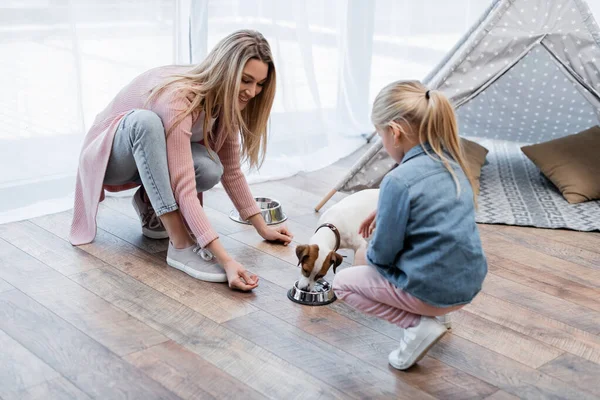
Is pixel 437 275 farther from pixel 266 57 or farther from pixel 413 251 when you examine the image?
pixel 266 57

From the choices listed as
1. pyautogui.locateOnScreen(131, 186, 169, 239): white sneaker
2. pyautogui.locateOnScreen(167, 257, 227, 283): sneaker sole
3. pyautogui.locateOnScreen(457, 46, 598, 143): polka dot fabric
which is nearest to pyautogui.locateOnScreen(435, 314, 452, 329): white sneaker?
pyautogui.locateOnScreen(167, 257, 227, 283): sneaker sole

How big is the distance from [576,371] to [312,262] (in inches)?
26.3

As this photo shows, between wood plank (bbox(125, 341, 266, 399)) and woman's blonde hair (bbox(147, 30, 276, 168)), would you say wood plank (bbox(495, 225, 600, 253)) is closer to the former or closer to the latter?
woman's blonde hair (bbox(147, 30, 276, 168))

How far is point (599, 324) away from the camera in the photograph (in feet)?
6.14

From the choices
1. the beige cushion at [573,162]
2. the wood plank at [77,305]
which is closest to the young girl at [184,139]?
the wood plank at [77,305]

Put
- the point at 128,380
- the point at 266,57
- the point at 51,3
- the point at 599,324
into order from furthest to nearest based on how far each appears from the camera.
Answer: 1. the point at 51,3
2. the point at 266,57
3. the point at 599,324
4. the point at 128,380

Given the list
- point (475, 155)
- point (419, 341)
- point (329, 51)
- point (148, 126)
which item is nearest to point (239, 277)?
point (148, 126)

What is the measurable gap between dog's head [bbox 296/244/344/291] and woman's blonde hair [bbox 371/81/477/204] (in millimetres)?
420

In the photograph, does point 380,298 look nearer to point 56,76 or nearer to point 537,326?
point 537,326

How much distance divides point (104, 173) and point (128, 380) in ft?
2.65

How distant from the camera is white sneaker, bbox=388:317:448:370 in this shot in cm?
156

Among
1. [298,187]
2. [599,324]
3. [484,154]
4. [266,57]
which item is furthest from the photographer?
[484,154]

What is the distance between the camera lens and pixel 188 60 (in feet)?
9.59

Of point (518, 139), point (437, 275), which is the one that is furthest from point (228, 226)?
point (518, 139)
